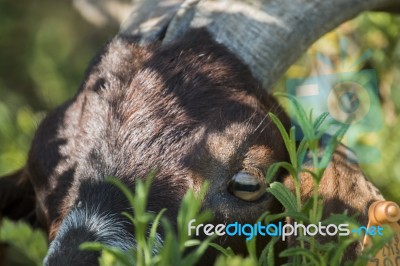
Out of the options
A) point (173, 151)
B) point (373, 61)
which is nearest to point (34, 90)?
point (373, 61)

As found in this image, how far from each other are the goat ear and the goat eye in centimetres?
186

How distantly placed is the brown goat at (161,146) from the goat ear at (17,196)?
0.78 metres

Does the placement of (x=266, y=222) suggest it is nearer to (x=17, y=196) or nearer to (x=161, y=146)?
(x=161, y=146)

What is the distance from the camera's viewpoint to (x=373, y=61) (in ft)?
22.5

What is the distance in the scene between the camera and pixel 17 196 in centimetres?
514

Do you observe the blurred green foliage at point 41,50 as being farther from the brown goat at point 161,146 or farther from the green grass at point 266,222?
the green grass at point 266,222

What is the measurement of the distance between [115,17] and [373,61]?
2.36 m

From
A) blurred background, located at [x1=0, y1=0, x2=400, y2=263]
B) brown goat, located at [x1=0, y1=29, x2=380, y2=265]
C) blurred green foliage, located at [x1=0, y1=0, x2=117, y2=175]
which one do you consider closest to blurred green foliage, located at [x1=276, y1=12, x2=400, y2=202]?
blurred background, located at [x1=0, y1=0, x2=400, y2=263]

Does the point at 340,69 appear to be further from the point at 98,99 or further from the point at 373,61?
the point at 98,99

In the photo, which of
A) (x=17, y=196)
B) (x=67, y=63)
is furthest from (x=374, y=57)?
(x=67, y=63)

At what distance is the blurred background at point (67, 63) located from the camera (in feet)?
19.7

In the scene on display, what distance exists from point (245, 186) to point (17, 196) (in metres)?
2.01

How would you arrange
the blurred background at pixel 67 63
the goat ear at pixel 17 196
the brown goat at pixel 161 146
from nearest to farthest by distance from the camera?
the brown goat at pixel 161 146
the goat ear at pixel 17 196
the blurred background at pixel 67 63

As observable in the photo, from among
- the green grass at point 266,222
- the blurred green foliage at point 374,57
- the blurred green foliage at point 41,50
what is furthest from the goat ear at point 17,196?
the blurred green foliage at point 41,50
